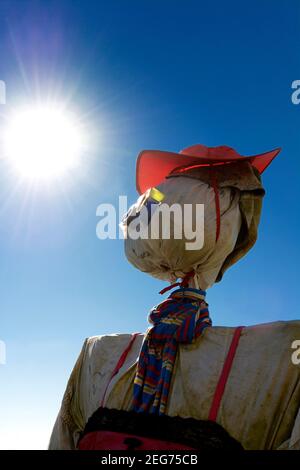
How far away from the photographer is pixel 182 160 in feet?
9.48

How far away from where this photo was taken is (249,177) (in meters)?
2.71

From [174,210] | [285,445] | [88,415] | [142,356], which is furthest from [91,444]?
[174,210]

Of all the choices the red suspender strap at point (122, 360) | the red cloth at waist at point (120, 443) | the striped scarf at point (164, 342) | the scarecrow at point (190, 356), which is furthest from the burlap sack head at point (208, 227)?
the red cloth at waist at point (120, 443)

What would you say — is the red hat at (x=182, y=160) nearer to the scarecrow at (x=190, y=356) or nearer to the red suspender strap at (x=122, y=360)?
the scarecrow at (x=190, y=356)

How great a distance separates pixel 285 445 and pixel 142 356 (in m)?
0.78

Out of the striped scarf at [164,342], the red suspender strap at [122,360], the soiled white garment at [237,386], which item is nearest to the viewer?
the soiled white garment at [237,386]

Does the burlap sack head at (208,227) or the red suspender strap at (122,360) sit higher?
the burlap sack head at (208,227)

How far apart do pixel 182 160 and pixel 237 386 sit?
1282mm

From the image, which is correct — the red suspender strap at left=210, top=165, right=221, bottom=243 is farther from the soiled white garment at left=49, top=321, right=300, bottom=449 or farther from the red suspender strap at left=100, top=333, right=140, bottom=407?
the red suspender strap at left=100, top=333, right=140, bottom=407

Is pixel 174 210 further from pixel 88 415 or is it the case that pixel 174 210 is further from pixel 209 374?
pixel 88 415

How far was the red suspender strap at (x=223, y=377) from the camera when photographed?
214cm

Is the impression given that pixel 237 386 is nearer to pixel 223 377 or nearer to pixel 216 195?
pixel 223 377

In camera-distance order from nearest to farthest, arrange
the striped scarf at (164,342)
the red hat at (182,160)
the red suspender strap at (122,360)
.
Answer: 1. the striped scarf at (164,342)
2. the red suspender strap at (122,360)
3. the red hat at (182,160)

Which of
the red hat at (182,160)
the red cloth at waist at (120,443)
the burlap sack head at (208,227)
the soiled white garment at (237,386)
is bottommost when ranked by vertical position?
Result: the red cloth at waist at (120,443)
